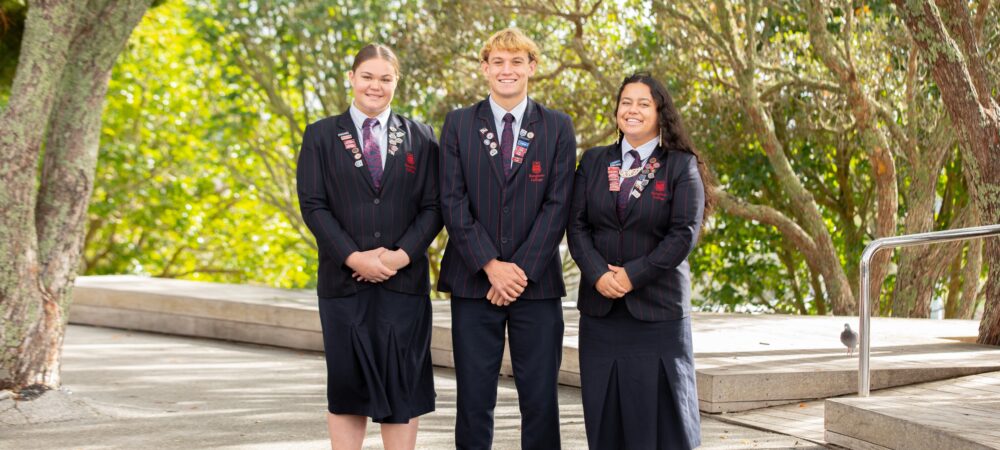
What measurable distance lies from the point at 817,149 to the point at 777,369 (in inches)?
286

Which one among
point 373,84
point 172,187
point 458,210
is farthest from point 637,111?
point 172,187

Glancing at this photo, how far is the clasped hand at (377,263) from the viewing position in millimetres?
4152

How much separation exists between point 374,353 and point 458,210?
64cm

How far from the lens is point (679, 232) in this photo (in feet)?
13.3

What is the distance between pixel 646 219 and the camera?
4.12 meters

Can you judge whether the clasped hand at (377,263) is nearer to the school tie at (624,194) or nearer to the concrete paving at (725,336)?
the school tie at (624,194)

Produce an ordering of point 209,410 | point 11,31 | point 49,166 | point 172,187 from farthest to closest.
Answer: point 172,187
point 11,31
point 209,410
point 49,166

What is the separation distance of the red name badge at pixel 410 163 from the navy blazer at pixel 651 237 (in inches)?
26.2

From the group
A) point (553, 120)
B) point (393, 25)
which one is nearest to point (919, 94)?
point (393, 25)

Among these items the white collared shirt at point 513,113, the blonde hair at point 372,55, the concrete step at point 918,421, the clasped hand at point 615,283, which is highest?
the blonde hair at point 372,55

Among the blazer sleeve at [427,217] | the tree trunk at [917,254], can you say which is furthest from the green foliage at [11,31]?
the tree trunk at [917,254]

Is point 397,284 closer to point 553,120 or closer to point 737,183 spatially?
point 553,120

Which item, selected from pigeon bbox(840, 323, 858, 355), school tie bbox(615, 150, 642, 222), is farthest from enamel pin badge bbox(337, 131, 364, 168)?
pigeon bbox(840, 323, 858, 355)

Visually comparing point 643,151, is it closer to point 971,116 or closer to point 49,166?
point 49,166
